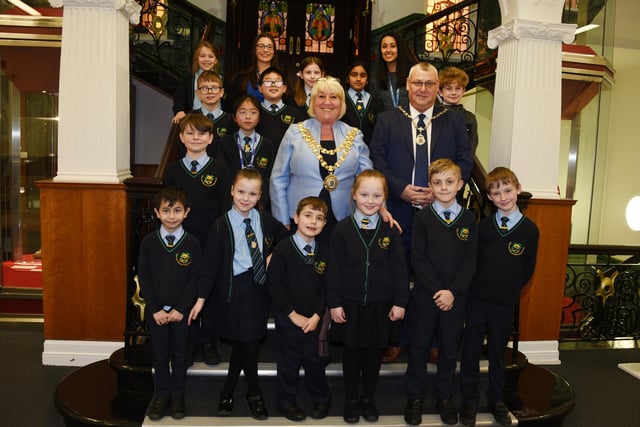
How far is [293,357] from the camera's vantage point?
3.15 meters

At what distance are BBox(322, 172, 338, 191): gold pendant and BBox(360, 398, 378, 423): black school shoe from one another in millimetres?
1224

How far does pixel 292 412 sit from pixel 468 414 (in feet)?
3.29

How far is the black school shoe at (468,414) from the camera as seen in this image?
3277 millimetres

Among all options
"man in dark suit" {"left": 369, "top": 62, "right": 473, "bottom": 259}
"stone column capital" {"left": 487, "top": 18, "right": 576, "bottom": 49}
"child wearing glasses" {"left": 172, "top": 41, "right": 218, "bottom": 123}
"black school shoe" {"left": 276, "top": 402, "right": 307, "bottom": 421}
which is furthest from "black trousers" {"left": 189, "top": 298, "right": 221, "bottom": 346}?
"stone column capital" {"left": 487, "top": 18, "right": 576, "bottom": 49}

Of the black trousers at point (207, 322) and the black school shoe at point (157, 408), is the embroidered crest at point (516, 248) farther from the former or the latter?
the black school shoe at point (157, 408)

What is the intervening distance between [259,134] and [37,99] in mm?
3743

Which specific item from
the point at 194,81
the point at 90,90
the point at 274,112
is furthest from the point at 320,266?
the point at 90,90

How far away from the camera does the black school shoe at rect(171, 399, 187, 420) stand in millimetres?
3193

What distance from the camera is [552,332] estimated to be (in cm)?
496

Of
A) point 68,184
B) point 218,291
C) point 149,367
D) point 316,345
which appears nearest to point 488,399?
point 316,345

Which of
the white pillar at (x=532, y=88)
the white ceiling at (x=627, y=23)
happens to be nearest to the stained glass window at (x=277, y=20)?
the white pillar at (x=532, y=88)

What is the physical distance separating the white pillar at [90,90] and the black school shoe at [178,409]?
182cm

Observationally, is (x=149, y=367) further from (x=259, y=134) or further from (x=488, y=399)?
(x=488, y=399)

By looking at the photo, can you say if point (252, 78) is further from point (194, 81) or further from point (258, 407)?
point (258, 407)
